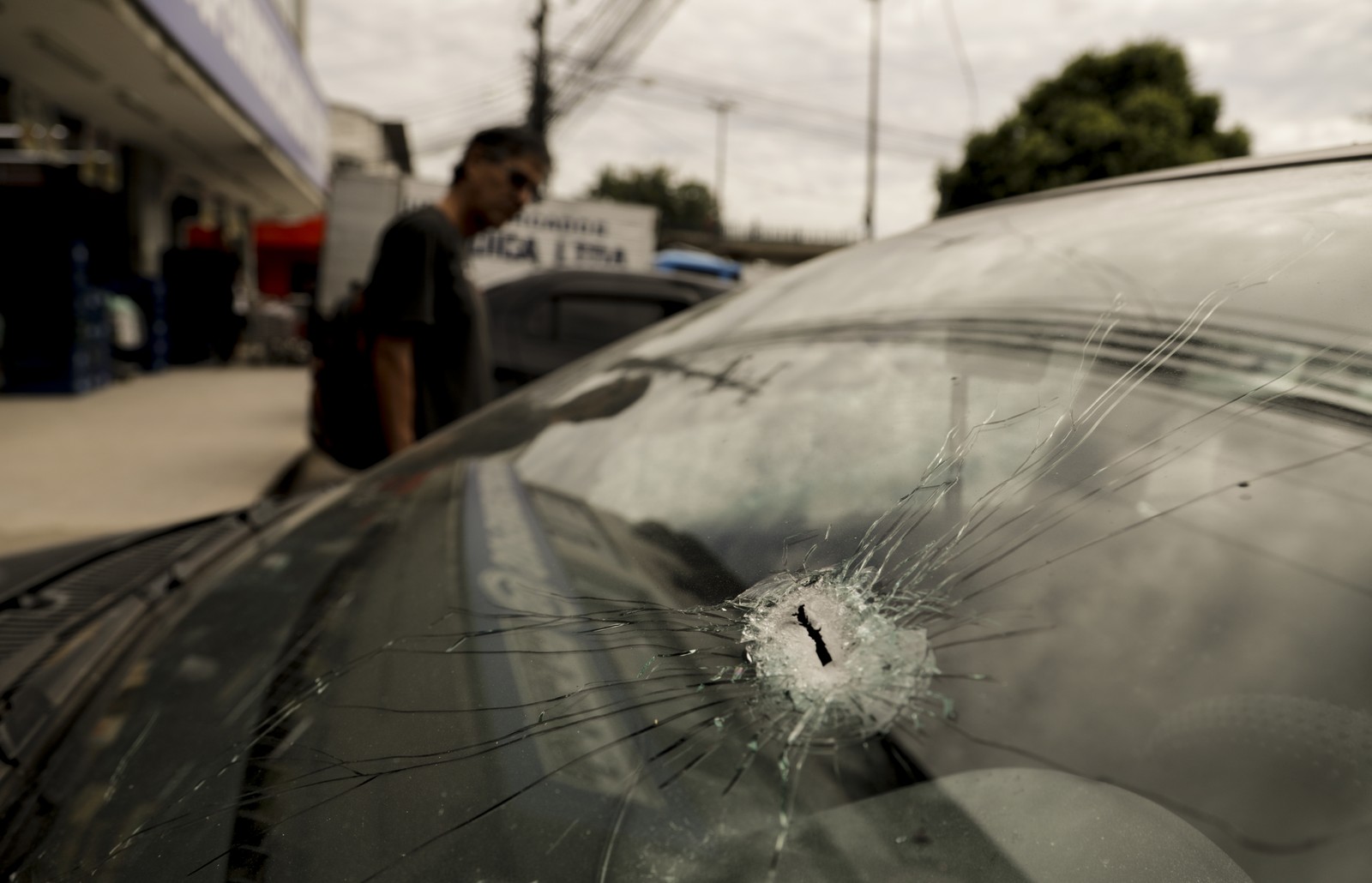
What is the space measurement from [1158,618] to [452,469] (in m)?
1.08

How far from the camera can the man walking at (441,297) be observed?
8.70 ft

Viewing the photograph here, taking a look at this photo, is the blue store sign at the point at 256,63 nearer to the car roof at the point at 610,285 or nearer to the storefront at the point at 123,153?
the storefront at the point at 123,153

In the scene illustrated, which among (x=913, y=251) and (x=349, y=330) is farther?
(x=349, y=330)

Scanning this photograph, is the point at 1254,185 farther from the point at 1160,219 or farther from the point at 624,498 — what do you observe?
the point at 624,498

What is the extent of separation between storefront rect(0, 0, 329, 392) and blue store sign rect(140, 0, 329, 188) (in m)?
0.03

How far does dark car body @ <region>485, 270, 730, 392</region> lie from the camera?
16.4 ft

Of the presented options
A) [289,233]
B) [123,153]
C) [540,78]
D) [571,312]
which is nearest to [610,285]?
[571,312]

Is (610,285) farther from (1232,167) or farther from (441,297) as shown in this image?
(1232,167)

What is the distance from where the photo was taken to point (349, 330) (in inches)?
142

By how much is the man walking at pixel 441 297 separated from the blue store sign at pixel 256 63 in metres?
5.33

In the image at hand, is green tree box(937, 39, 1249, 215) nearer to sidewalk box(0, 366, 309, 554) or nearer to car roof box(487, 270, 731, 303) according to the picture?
sidewalk box(0, 366, 309, 554)

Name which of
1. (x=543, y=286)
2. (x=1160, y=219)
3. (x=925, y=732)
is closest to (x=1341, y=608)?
(x=925, y=732)

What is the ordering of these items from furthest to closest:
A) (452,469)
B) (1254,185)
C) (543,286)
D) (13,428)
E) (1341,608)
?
(13,428) < (543,286) < (452,469) < (1254,185) < (1341,608)

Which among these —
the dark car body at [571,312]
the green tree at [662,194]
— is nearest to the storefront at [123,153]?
the dark car body at [571,312]
